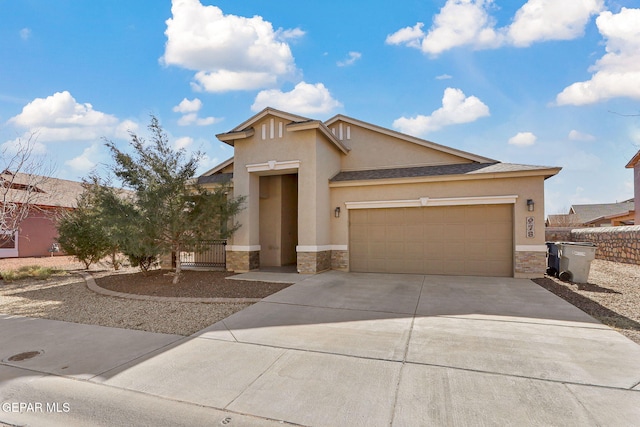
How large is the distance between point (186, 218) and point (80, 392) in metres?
6.36

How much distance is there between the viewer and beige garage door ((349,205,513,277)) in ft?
34.5

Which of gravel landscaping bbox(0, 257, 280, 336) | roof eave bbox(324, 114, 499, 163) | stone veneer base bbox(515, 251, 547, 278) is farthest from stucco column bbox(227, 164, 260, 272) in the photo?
stone veneer base bbox(515, 251, 547, 278)

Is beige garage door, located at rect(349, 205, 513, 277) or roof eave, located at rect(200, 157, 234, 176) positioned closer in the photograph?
beige garage door, located at rect(349, 205, 513, 277)

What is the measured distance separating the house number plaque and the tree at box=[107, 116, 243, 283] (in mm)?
9691

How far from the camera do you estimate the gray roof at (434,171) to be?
34.4 feet

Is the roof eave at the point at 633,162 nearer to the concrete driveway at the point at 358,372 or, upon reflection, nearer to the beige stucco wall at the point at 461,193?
the beige stucco wall at the point at 461,193

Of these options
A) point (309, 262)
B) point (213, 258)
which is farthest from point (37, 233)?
point (309, 262)

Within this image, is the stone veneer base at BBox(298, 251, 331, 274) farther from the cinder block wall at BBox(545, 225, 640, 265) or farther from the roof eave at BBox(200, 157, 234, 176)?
the cinder block wall at BBox(545, 225, 640, 265)

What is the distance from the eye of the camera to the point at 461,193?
10.8m

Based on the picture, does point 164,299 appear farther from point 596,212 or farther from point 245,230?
point 596,212

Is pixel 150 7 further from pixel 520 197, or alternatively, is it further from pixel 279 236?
pixel 520 197

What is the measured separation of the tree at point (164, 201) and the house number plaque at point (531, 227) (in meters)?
9.69

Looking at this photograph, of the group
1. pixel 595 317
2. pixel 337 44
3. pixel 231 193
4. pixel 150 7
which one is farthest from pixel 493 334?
pixel 150 7

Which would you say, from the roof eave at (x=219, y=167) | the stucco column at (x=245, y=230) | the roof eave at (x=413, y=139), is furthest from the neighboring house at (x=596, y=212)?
the roof eave at (x=219, y=167)
